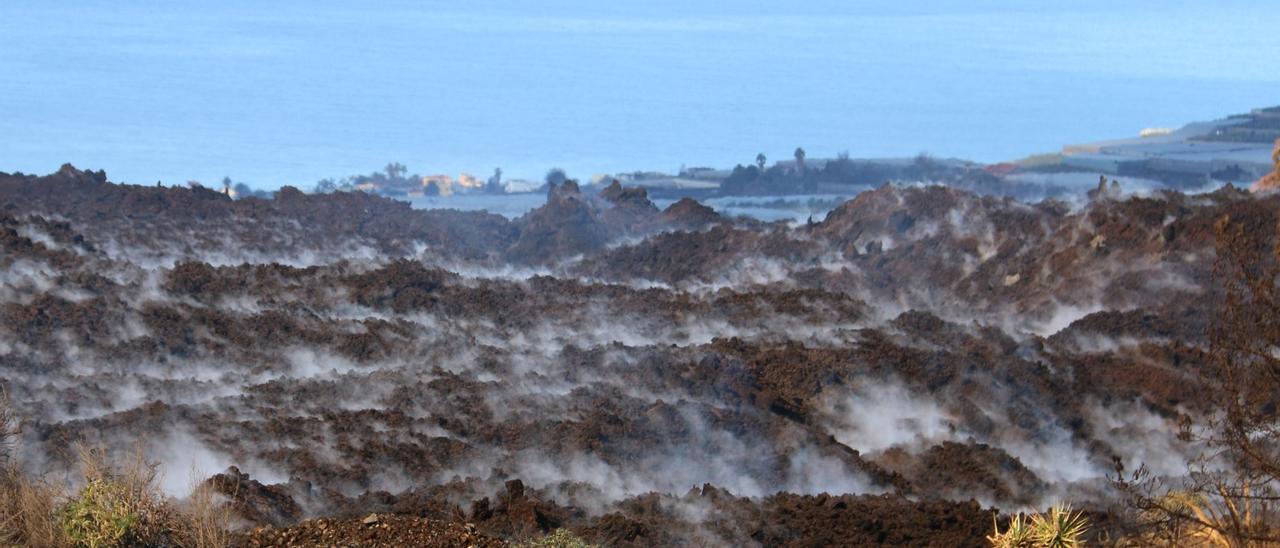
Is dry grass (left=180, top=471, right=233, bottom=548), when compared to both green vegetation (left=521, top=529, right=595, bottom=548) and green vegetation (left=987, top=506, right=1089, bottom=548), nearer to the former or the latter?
green vegetation (left=521, top=529, right=595, bottom=548)

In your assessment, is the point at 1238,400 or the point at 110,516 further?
the point at 110,516

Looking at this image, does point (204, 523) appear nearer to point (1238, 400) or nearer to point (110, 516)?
point (110, 516)

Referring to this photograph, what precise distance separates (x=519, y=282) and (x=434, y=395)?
26.7 ft

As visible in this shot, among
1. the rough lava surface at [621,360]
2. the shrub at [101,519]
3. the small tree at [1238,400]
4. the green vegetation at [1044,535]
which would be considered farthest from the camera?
the rough lava surface at [621,360]

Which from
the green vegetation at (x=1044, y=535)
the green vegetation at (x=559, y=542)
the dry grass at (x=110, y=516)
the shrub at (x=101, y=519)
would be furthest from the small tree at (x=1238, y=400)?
the shrub at (x=101, y=519)

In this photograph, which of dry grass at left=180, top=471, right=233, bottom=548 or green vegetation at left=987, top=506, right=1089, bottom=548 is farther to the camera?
dry grass at left=180, top=471, right=233, bottom=548

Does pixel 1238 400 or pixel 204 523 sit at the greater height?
pixel 1238 400

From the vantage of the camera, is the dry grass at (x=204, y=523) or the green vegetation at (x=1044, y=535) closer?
the green vegetation at (x=1044, y=535)

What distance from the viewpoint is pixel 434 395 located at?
18156 millimetres

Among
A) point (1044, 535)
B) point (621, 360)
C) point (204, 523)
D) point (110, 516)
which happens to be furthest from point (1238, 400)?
point (621, 360)

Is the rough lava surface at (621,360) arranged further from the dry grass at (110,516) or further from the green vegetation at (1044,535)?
the green vegetation at (1044,535)

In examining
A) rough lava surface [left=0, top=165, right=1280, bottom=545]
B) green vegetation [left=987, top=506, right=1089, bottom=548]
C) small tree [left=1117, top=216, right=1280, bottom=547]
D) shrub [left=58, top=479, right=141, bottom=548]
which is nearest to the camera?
small tree [left=1117, top=216, right=1280, bottom=547]

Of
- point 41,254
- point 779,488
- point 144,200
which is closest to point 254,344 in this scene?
point 41,254

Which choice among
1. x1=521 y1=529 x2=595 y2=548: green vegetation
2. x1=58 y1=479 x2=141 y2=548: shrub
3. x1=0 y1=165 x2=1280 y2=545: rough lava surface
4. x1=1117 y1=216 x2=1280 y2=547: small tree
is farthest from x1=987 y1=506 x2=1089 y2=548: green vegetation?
x1=58 y1=479 x2=141 y2=548: shrub
